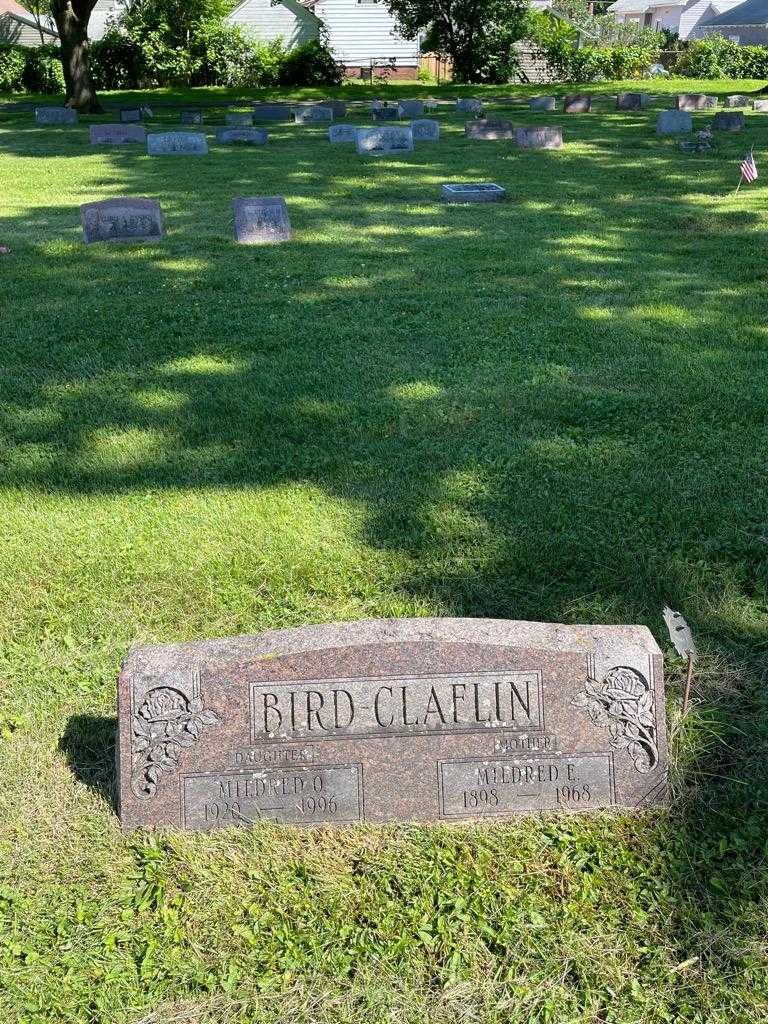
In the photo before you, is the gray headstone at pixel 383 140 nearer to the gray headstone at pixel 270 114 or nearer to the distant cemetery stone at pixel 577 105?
the gray headstone at pixel 270 114

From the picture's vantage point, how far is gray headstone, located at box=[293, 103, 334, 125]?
25781 mm

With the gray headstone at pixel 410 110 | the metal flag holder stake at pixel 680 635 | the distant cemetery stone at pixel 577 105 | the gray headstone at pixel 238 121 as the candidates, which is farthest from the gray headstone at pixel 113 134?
the metal flag holder stake at pixel 680 635

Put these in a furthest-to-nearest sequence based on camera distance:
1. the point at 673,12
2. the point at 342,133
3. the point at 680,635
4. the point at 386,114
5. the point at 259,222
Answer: the point at 673,12
the point at 386,114
the point at 342,133
the point at 259,222
the point at 680,635

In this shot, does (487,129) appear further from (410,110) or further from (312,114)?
(312,114)

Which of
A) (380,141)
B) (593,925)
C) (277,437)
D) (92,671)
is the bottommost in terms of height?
(593,925)

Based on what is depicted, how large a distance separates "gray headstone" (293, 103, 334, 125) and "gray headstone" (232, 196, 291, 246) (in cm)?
1679

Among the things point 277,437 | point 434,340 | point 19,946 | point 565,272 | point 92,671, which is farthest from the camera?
point 565,272

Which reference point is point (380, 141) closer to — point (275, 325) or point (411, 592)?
point (275, 325)

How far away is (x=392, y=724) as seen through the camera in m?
2.85

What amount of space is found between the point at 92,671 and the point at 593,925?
199 centimetres

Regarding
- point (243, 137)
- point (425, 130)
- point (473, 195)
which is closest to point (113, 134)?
point (243, 137)

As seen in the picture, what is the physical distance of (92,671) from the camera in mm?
3582

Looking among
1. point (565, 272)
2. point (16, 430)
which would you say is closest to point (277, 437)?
point (16, 430)

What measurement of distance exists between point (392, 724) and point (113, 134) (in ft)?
67.6
